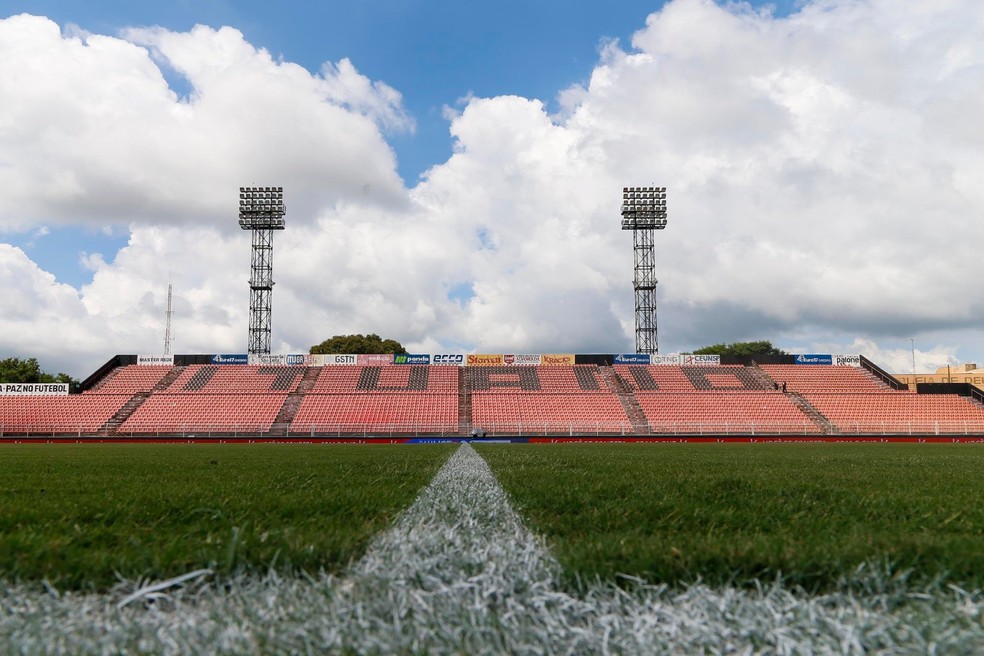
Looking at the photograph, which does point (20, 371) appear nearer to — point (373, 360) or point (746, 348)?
point (373, 360)

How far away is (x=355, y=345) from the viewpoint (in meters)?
61.3

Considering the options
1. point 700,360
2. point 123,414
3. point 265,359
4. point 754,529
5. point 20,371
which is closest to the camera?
point 754,529

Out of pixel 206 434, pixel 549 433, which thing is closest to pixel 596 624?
pixel 549 433

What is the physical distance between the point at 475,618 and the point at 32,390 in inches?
1842

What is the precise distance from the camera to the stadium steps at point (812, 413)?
33237 millimetres

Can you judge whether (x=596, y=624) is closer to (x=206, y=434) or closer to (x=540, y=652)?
(x=540, y=652)

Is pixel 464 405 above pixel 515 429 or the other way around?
above

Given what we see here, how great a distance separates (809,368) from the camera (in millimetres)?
44375

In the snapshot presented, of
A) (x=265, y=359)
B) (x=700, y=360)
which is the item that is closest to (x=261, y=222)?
(x=265, y=359)

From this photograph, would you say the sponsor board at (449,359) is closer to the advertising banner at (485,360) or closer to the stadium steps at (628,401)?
the advertising banner at (485,360)

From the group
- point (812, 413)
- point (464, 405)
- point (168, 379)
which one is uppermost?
point (168, 379)

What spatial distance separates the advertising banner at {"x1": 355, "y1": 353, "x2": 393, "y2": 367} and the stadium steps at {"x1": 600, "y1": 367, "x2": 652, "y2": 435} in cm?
1499

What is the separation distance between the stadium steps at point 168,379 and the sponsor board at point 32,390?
5.05m

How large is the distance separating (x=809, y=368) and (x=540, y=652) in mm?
48522
